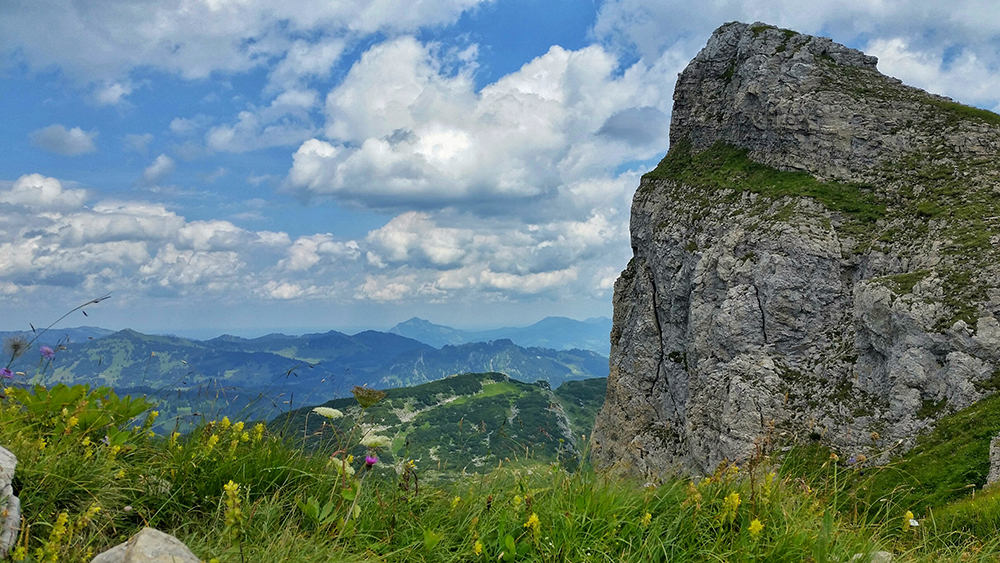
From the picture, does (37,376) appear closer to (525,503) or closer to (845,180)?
(525,503)

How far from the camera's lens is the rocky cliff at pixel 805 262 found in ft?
121

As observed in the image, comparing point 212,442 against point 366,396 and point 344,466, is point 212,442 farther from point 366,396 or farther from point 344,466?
point 366,396

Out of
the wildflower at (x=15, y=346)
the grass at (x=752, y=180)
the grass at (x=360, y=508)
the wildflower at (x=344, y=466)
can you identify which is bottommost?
the grass at (x=360, y=508)

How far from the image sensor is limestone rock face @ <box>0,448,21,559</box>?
3889 mm

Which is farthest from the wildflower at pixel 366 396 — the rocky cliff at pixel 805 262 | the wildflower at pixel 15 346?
the rocky cliff at pixel 805 262

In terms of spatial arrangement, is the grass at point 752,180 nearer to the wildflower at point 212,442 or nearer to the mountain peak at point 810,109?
the mountain peak at point 810,109

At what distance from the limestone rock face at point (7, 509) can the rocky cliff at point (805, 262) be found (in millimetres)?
27733

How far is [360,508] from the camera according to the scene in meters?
5.16

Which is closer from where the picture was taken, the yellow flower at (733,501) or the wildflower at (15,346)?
the yellow flower at (733,501)

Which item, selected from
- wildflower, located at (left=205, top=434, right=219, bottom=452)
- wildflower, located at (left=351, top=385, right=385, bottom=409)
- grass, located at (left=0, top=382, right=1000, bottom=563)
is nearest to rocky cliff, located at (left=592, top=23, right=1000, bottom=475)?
grass, located at (left=0, top=382, right=1000, bottom=563)

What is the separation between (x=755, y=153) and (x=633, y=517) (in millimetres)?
70374

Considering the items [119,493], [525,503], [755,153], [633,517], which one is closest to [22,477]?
[119,493]

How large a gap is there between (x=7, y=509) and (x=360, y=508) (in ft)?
9.09

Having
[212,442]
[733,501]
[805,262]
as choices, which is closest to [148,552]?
[212,442]
